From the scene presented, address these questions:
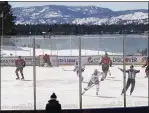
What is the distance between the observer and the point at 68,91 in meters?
9.91


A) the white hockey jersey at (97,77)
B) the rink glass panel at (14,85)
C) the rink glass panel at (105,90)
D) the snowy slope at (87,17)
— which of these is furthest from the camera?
the snowy slope at (87,17)

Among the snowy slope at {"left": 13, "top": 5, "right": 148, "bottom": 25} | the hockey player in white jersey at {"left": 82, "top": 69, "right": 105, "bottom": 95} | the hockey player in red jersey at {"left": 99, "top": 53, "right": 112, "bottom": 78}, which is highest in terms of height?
the snowy slope at {"left": 13, "top": 5, "right": 148, "bottom": 25}

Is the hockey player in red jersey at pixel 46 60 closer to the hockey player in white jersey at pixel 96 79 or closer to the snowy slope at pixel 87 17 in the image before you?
the hockey player in white jersey at pixel 96 79

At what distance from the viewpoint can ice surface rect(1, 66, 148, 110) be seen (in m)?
8.39

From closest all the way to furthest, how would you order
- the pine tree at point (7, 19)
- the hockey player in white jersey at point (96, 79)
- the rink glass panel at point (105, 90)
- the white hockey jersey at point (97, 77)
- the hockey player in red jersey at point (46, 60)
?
the rink glass panel at point (105, 90)
the hockey player in white jersey at point (96, 79)
the white hockey jersey at point (97, 77)
the hockey player in red jersey at point (46, 60)
the pine tree at point (7, 19)

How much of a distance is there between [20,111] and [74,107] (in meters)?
1.10

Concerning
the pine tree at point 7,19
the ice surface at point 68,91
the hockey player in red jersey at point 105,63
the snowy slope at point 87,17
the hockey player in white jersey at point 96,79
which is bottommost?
the ice surface at point 68,91

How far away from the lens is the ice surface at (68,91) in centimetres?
839

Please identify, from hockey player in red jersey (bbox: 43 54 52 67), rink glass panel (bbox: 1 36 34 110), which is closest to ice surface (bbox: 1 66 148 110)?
rink glass panel (bbox: 1 36 34 110)

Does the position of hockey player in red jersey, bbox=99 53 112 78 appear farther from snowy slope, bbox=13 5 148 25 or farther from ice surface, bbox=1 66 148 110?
snowy slope, bbox=13 5 148 25

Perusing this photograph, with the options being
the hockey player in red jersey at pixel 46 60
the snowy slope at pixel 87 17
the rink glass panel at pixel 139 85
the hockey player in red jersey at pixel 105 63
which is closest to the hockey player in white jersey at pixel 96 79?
the hockey player in red jersey at pixel 105 63

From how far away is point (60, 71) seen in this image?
11969 millimetres

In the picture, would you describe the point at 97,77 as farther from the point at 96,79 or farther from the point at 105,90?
the point at 105,90

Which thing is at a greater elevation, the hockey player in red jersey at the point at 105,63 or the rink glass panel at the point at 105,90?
the hockey player in red jersey at the point at 105,63
